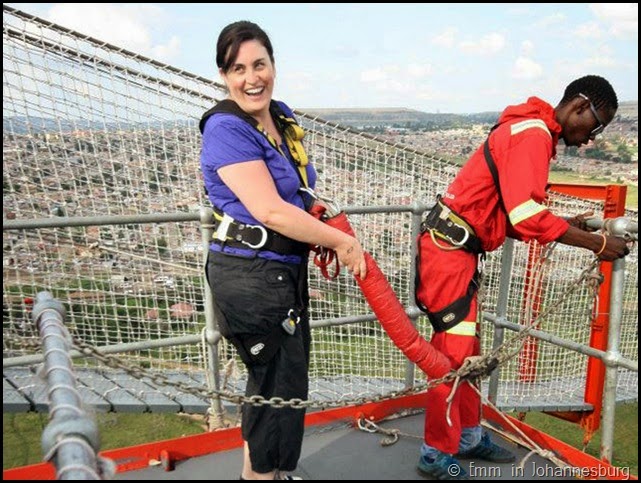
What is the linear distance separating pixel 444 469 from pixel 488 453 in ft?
1.11

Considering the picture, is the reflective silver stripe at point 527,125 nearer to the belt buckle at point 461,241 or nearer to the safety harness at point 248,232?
the belt buckle at point 461,241

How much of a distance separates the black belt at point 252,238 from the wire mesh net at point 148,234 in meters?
0.99

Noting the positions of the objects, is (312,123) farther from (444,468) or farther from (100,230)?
(444,468)

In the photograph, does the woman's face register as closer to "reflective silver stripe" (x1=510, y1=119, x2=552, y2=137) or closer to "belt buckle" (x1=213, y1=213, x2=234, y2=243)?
"belt buckle" (x1=213, y1=213, x2=234, y2=243)

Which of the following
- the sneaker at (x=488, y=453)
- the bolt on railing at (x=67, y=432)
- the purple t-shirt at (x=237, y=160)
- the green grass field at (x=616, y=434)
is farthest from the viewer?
the green grass field at (x=616, y=434)

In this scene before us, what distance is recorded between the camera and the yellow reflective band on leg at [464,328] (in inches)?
107

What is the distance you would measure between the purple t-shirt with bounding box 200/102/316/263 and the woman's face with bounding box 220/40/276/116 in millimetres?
106

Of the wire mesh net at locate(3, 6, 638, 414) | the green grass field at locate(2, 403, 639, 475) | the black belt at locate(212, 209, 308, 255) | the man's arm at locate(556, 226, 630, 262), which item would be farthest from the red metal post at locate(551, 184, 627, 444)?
the black belt at locate(212, 209, 308, 255)

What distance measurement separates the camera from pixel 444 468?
8.71 ft

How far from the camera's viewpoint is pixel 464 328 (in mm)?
2723

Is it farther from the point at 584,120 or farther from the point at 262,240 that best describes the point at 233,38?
the point at 584,120

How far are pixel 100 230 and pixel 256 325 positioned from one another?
1854 millimetres

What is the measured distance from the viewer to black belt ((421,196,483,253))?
2.67 meters

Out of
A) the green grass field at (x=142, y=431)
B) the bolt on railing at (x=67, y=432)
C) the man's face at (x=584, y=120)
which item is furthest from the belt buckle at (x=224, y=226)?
the green grass field at (x=142, y=431)
